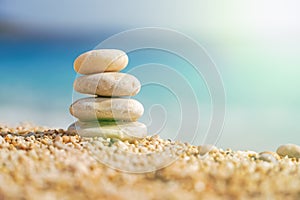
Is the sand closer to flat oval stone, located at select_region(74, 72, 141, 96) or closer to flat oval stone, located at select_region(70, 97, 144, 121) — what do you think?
flat oval stone, located at select_region(70, 97, 144, 121)

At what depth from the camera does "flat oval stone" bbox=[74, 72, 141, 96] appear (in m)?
3.52

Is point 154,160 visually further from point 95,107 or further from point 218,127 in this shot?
point 95,107

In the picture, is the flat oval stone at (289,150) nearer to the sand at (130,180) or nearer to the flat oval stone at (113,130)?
the sand at (130,180)

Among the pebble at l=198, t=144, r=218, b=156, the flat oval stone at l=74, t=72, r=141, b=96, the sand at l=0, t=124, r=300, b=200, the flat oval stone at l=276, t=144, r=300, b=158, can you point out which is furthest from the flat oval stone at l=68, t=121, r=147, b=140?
the flat oval stone at l=276, t=144, r=300, b=158

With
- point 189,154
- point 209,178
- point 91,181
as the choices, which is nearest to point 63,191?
point 91,181

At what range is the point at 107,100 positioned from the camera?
3.54 meters

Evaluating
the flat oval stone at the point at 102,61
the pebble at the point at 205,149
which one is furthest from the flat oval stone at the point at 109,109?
the pebble at the point at 205,149

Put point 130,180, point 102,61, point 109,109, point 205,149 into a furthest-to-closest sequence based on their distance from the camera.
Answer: point 102,61 → point 109,109 → point 205,149 → point 130,180

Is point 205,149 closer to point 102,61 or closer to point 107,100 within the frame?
point 107,100

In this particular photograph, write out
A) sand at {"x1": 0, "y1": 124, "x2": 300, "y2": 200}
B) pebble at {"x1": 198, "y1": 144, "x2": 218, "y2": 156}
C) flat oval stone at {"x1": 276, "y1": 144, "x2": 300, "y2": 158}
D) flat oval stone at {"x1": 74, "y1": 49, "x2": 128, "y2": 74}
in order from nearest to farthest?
sand at {"x1": 0, "y1": 124, "x2": 300, "y2": 200}
pebble at {"x1": 198, "y1": 144, "x2": 218, "y2": 156}
flat oval stone at {"x1": 276, "y1": 144, "x2": 300, "y2": 158}
flat oval stone at {"x1": 74, "y1": 49, "x2": 128, "y2": 74}

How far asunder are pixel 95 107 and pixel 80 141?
15.1 inches

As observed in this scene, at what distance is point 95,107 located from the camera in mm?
3514

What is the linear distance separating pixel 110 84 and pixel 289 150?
1.76m

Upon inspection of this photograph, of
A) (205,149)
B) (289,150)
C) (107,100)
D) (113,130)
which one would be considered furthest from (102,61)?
(289,150)
